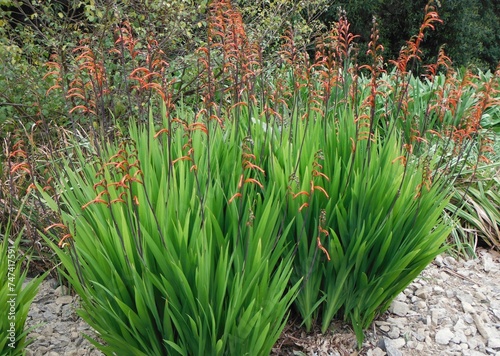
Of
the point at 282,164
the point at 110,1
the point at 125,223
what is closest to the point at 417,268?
the point at 282,164

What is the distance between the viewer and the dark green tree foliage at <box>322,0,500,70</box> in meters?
12.7

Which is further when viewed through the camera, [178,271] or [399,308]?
[399,308]

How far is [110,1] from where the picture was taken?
15.9 ft

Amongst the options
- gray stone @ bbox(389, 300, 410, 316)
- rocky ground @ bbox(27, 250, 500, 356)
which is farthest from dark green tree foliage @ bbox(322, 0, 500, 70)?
gray stone @ bbox(389, 300, 410, 316)

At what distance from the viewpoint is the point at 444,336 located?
2855 millimetres

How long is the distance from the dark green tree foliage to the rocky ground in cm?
1022

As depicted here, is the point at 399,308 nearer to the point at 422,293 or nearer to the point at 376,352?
the point at 422,293

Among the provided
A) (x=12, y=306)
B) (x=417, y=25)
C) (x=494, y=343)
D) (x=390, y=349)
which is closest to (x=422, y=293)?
(x=494, y=343)

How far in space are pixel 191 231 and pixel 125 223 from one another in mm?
290

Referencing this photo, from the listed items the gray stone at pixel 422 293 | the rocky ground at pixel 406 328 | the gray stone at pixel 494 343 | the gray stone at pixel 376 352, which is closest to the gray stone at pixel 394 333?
the rocky ground at pixel 406 328

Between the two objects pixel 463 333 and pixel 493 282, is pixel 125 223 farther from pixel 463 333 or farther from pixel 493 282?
pixel 493 282

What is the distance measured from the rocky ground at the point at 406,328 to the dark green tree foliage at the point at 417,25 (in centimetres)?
1022

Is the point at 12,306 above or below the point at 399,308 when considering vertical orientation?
above

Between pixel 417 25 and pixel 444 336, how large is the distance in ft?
38.3
